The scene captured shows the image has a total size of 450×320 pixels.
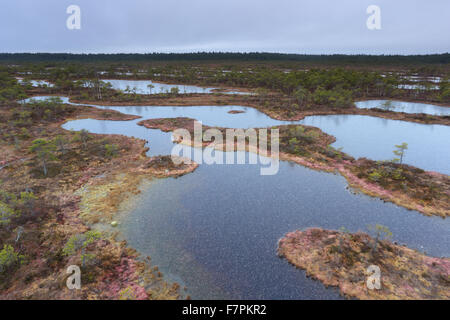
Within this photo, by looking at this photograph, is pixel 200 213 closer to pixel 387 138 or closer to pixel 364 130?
pixel 387 138

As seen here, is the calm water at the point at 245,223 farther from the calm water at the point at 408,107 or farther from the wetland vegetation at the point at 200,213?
the calm water at the point at 408,107

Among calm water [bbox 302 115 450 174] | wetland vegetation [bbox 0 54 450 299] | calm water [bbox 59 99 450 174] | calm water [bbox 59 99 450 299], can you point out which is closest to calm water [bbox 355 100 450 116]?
calm water [bbox 59 99 450 174]

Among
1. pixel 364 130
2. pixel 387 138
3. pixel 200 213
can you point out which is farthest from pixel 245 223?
pixel 364 130
